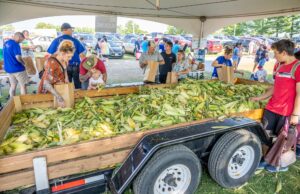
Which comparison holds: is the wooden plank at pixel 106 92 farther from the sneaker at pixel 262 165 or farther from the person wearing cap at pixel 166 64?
the person wearing cap at pixel 166 64

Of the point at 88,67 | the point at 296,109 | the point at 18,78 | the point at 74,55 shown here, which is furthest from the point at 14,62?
the point at 296,109

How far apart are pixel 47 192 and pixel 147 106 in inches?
61.3

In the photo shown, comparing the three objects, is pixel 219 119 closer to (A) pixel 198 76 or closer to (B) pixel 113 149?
(B) pixel 113 149

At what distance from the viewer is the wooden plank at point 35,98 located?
3205 mm

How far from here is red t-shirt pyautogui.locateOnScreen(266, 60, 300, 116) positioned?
10.6ft

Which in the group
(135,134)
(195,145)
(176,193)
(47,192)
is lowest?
(176,193)

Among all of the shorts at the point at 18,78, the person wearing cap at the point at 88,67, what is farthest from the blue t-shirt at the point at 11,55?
the person wearing cap at the point at 88,67

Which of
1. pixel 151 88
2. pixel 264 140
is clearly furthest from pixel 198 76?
pixel 264 140

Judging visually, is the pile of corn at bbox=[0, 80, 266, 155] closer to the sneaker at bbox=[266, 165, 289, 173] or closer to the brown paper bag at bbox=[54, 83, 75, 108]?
the brown paper bag at bbox=[54, 83, 75, 108]

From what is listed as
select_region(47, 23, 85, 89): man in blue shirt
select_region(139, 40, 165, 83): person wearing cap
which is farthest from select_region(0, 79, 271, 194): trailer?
select_region(139, 40, 165, 83): person wearing cap

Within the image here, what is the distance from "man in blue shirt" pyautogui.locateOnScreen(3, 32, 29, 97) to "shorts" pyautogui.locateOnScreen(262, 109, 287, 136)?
6.06 metres

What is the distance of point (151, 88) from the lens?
4238 millimetres

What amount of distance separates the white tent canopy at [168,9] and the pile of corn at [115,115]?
4.07m

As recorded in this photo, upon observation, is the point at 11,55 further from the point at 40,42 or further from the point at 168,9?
the point at 40,42
